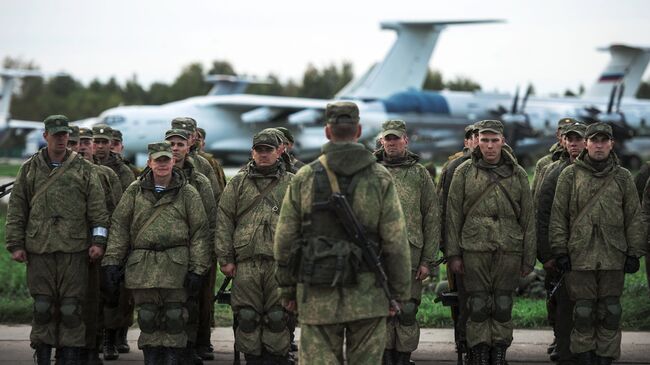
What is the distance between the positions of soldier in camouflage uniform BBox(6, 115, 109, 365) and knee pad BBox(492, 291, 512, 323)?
124 inches

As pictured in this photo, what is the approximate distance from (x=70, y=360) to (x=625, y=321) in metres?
5.90

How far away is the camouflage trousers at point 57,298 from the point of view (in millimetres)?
8234

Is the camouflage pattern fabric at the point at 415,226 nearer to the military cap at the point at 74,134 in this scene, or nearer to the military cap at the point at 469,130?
the military cap at the point at 469,130

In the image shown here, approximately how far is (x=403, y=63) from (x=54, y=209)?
40.7 metres

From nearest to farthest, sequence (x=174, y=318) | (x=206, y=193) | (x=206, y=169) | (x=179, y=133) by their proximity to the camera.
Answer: (x=174, y=318) < (x=206, y=193) < (x=179, y=133) < (x=206, y=169)

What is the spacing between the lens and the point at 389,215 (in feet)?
20.5

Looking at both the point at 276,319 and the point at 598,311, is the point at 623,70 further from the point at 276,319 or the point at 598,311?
the point at 276,319

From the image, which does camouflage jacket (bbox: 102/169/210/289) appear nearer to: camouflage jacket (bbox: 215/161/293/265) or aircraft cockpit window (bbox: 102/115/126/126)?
camouflage jacket (bbox: 215/161/293/265)

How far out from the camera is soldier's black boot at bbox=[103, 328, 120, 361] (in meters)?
9.39

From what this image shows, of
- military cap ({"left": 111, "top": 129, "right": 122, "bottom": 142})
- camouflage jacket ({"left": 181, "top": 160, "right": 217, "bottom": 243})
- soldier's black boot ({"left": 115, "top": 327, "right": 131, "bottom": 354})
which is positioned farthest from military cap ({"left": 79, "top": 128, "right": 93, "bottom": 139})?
soldier's black boot ({"left": 115, "top": 327, "right": 131, "bottom": 354})

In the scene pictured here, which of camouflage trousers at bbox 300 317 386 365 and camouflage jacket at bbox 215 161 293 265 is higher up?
camouflage jacket at bbox 215 161 293 265

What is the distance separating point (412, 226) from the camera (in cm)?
847

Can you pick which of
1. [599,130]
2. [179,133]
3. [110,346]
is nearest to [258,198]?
[179,133]

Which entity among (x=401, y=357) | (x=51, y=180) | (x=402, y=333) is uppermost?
(x=51, y=180)
